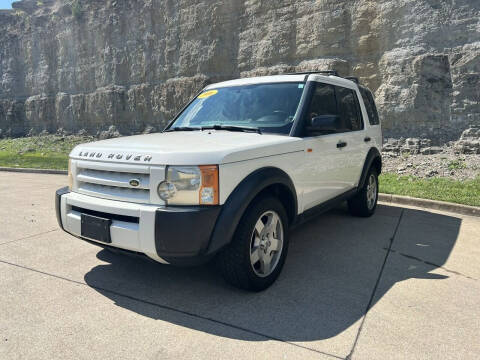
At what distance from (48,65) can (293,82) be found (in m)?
24.1

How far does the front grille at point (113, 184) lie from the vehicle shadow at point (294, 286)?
2.91 ft

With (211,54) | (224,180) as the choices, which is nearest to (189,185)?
(224,180)

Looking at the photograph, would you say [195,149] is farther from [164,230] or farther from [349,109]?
[349,109]

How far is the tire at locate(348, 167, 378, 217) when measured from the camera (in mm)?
5845

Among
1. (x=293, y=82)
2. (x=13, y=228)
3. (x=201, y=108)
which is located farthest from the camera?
(x=13, y=228)

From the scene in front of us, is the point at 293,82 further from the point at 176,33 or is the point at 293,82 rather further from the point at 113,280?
the point at 176,33

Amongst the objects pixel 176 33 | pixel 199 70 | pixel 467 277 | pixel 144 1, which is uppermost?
pixel 144 1

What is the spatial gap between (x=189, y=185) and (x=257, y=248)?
91 cm

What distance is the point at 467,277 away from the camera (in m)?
3.82

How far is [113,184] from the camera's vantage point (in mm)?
3156

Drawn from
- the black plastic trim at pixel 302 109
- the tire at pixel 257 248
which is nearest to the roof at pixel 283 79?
the black plastic trim at pixel 302 109

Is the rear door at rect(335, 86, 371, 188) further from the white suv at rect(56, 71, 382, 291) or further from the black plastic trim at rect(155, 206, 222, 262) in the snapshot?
the black plastic trim at rect(155, 206, 222, 262)

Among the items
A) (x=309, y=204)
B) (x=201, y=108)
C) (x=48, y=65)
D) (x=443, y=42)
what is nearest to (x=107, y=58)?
(x=48, y=65)

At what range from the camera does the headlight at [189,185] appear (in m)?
2.89
